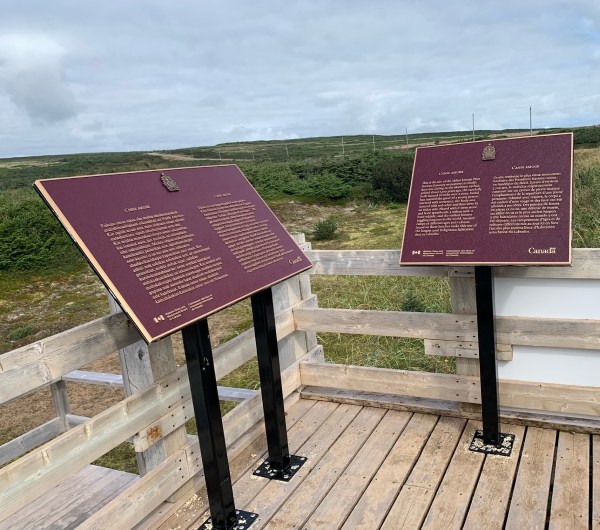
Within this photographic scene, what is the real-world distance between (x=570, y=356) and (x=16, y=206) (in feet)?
44.6

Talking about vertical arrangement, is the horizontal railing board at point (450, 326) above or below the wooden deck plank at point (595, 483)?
above

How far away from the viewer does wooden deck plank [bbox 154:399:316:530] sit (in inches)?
131

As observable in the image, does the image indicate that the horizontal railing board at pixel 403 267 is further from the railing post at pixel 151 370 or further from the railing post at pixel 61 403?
A: the railing post at pixel 61 403

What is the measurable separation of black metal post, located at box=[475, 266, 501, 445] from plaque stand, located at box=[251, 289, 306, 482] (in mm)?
1270

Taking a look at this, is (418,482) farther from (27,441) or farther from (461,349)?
(27,441)

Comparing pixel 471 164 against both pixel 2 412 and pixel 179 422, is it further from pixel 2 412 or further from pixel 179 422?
pixel 2 412

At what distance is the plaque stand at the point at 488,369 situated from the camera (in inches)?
141

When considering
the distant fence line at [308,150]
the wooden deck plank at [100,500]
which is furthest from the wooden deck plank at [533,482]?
the distant fence line at [308,150]

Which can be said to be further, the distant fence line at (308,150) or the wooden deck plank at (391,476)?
the distant fence line at (308,150)

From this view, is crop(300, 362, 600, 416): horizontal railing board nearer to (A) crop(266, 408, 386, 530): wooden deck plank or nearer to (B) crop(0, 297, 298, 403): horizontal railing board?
(A) crop(266, 408, 386, 530): wooden deck plank

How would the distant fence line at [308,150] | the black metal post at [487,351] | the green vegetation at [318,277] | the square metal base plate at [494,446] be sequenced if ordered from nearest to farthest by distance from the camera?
the black metal post at [487,351], the square metal base plate at [494,446], the green vegetation at [318,277], the distant fence line at [308,150]

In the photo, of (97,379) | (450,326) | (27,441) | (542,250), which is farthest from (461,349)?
(27,441)

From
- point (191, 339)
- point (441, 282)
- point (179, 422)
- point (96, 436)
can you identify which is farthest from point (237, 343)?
point (441, 282)

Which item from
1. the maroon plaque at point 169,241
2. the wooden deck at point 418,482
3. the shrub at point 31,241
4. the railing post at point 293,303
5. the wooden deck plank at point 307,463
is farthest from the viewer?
the shrub at point 31,241
